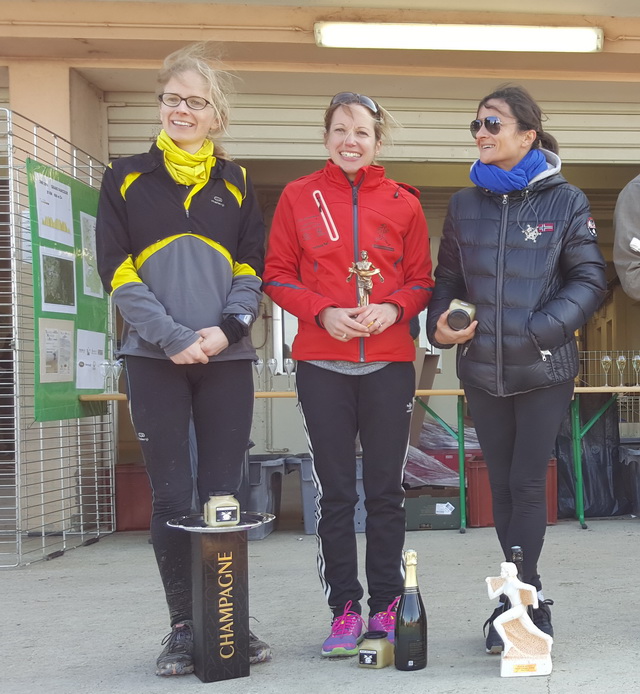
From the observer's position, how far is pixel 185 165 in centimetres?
255

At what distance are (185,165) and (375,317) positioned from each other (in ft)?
2.37

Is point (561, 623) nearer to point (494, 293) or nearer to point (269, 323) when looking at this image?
point (494, 293)

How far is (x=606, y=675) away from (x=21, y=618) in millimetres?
2215

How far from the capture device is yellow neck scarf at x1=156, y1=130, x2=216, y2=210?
2.54 metres

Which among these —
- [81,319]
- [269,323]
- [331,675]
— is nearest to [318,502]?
[331,675]

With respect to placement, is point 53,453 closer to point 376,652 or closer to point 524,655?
point 376,652

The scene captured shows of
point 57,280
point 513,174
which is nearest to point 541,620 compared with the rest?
point 513,174

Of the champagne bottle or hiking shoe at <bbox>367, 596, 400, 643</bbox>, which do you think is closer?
the champagne bottle

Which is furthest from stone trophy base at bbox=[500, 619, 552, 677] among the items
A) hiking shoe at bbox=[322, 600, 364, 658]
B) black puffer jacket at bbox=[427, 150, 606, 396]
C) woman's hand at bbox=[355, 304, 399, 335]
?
woman's hand at bbox=[355, 304, 399, 335]

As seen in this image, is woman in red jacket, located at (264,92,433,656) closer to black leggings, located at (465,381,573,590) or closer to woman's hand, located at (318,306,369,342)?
woman's hand, located at (318,306,369,342)

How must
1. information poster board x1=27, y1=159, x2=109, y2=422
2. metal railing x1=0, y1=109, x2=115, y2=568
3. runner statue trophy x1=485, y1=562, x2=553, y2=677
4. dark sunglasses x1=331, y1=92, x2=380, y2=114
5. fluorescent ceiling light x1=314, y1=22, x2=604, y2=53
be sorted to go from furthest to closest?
fluorescent ceiling light x1=314, y1=22, x2=604, y2=53, metal railing x1=0, y1=109, x2=115, y2=568, information poster board x1=27, y1=159, x2=109, y2=422, dark sunglasses x1=331, y1=92, x2=380, y2=114, runner statue trophy x1=485, y1=562, x2=553, y2=677

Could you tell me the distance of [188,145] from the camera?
2596mm

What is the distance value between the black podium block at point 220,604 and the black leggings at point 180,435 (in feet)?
0.45

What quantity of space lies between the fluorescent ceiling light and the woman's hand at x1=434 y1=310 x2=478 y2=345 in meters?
3.04
